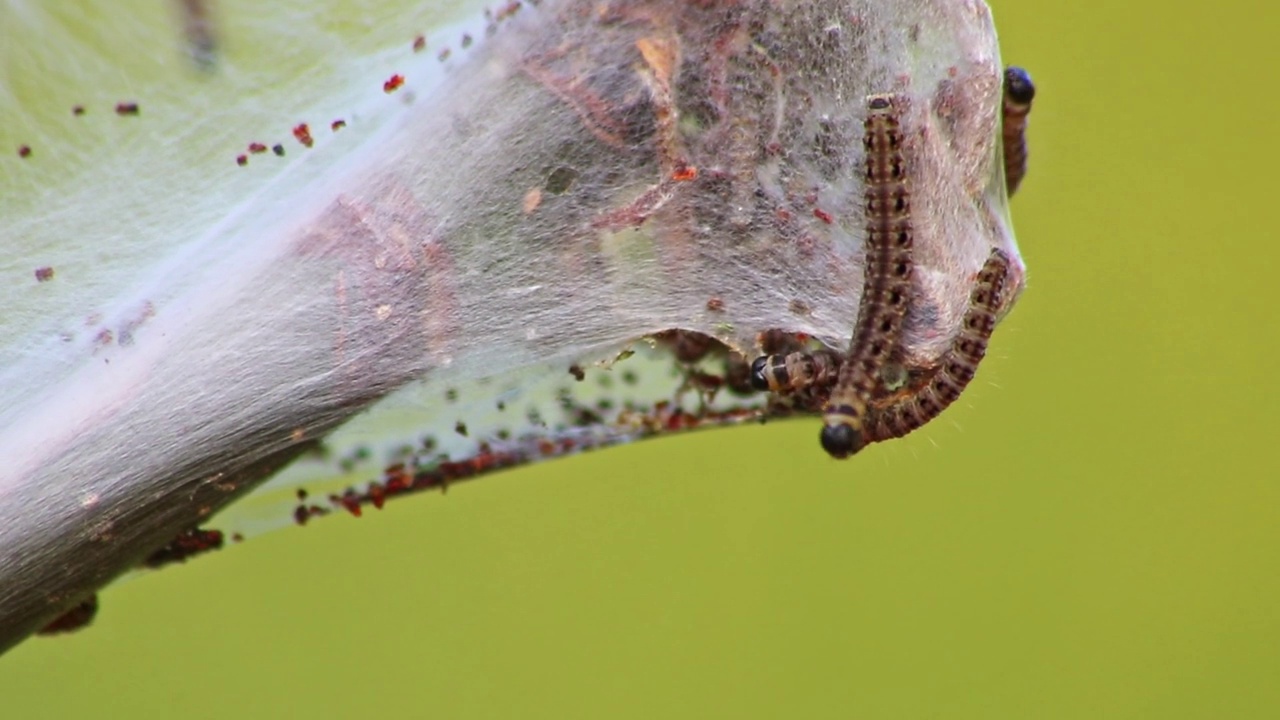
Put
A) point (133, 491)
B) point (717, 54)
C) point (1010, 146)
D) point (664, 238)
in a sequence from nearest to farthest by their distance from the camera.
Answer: point (133, 491) < point (717, 54) < point (664, 238) < point (1010, 146)

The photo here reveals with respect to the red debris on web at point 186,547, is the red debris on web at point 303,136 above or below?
above

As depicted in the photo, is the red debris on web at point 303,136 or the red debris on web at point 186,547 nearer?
the red debris on web at point 186,547

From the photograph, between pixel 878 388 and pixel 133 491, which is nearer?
pixel 133 491

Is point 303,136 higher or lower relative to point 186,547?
higher

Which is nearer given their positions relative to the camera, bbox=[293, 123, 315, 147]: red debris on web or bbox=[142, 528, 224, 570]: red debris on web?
bbox=[142, 528, 224, 570]: red debris on web

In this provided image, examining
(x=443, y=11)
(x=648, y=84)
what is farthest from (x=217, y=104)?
(x=648, y=84)

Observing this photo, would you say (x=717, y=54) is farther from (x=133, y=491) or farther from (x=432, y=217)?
(x=133, y=491)

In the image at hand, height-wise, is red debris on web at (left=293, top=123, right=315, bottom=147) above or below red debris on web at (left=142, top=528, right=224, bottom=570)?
above

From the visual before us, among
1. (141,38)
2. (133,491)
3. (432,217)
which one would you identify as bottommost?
(133,491)

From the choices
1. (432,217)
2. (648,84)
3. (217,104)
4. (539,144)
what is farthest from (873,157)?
(217,104)

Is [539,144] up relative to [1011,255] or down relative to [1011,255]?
up

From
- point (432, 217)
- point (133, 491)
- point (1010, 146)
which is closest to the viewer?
point (133, 491)
